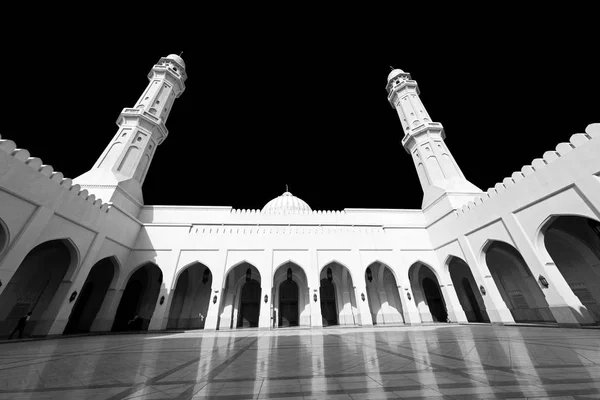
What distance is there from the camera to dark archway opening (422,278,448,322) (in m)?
18.4

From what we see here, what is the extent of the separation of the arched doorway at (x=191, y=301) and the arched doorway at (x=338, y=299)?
884cm

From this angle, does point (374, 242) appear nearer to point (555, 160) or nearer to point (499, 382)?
point (555, 160)

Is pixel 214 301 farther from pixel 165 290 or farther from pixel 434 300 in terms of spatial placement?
pixel 434 300

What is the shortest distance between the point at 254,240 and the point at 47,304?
1054 centimetres

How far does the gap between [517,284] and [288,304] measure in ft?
49.8

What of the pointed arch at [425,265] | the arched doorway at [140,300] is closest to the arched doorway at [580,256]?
the pointed arch at [425,265]

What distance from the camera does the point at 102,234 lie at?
13.2 m

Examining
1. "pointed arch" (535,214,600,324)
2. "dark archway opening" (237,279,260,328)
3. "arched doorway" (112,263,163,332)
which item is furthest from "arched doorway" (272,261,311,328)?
"pointed arch" (535,214,600,324)

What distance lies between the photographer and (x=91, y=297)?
16.1 m

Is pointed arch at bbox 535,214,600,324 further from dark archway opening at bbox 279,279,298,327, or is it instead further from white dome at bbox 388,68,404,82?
white dome at bbox 388,68,404,82

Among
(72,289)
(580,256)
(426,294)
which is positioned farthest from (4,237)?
(580,256)

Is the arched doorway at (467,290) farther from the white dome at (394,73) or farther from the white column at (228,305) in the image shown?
the white dome at (394,73)

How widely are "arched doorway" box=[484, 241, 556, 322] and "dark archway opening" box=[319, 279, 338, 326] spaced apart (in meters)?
10.8

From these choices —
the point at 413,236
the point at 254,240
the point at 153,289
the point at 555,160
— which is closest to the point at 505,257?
the point at 413,236
